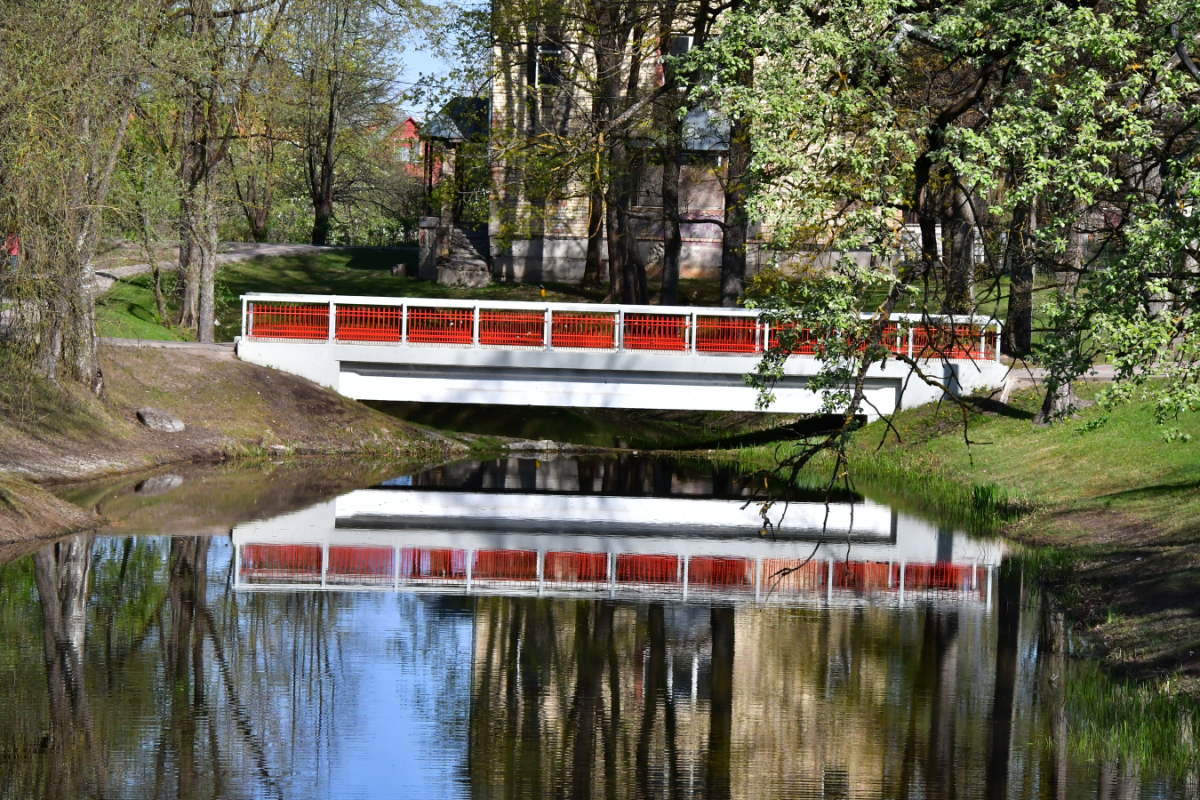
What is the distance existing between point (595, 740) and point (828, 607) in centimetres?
621

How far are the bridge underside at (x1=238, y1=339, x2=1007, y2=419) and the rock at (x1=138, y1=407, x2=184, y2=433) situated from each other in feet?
13.1

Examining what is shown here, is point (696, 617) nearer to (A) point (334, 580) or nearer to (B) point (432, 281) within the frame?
(A) point (334, 580)

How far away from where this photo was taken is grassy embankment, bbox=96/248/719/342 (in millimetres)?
38594

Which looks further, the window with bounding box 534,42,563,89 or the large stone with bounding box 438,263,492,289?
the large stone with bounding box 438,263,492,289

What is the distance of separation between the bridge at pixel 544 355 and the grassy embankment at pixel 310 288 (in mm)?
6572

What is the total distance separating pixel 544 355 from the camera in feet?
103

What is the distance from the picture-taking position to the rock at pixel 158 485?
78.3ft

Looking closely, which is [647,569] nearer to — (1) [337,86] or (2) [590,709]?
(2) [590,709]

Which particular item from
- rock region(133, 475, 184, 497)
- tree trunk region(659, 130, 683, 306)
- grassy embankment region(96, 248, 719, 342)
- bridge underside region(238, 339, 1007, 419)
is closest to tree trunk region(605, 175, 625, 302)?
tree trunk region(659, 130, 683, 306)

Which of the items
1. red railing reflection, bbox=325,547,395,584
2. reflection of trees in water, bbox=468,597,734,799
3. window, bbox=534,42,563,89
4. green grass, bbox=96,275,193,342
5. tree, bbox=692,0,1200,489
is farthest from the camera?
window, bbox=534,42,563,89

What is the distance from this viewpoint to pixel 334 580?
55.4 feet

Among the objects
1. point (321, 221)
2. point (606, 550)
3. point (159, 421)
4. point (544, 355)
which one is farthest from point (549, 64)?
point (321, 221)

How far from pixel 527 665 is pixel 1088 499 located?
1234cm

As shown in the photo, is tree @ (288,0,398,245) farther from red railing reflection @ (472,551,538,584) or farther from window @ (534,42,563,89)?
red railing reflection @ (472,551,538,584)
